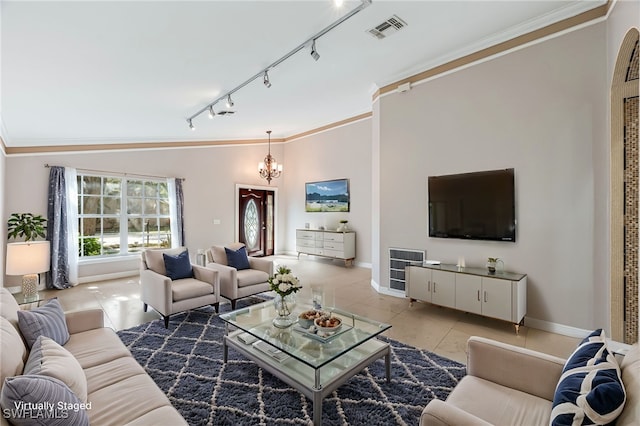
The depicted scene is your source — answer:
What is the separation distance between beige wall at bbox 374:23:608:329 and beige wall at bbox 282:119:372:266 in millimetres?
2462

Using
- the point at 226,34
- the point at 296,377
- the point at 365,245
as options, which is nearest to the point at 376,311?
the point at 296,377

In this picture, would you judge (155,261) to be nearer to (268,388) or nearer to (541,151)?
(268,388)

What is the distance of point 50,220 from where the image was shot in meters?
5.16

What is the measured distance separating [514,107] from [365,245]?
13.4 ft

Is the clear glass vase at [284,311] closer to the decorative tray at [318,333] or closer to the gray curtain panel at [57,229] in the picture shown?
the decorative tray at [318,333]

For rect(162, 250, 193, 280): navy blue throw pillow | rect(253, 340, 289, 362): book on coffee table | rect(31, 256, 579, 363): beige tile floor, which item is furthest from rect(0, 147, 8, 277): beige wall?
rect(253, 340, 289, 362): book on coffee table

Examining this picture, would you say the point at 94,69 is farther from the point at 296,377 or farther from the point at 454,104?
the point at 454,104

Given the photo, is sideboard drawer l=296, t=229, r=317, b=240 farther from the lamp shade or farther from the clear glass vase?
the lamp shade

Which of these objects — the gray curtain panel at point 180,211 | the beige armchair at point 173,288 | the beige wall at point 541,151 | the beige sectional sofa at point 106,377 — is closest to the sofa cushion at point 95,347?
the beige sectional sofa at point 106,377

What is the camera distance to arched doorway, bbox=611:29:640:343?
279 cm

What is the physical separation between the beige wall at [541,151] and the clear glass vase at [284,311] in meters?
2.44

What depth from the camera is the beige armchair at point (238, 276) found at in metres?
4.04

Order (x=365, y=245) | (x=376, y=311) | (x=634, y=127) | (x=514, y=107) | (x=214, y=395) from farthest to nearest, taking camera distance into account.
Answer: (x=365, y=245)
(x=376, y=311)
(x=514, y=107)
(x=634, y=127)
(x=214, y=395)

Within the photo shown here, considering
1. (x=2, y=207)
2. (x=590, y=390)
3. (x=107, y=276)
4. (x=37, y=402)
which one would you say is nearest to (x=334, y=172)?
(x=107, y=276)
